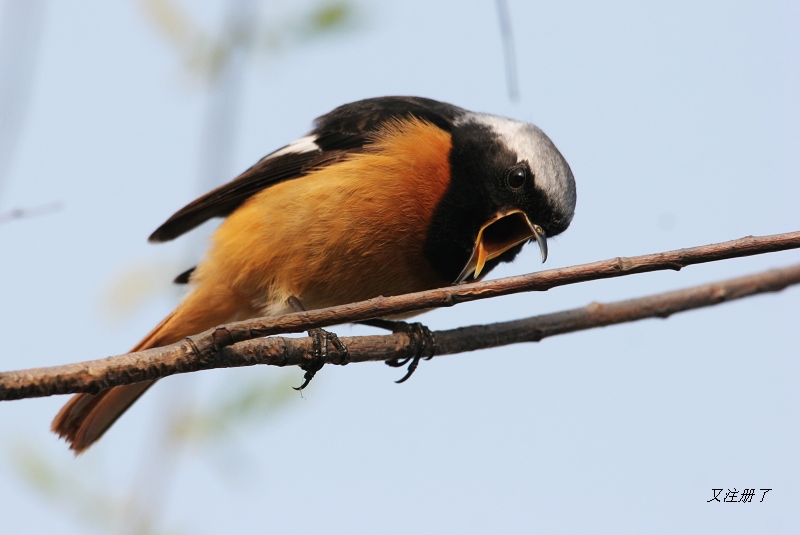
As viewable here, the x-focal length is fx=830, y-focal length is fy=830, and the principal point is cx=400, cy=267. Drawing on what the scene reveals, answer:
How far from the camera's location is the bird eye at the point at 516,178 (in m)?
4.46

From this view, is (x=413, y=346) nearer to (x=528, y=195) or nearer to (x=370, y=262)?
(x=370, y=262)

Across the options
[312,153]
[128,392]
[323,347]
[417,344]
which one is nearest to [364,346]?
[323,347]

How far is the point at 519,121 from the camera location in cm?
513

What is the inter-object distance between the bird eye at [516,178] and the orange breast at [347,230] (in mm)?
369

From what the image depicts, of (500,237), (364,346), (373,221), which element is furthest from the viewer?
(500,237)

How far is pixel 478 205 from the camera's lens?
4.51m

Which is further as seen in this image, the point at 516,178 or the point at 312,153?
the point at 312,153

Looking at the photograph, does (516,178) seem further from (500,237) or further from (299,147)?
(299,147)

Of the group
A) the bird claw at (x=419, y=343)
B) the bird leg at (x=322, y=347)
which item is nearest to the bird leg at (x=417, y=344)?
the bird claw at (x=419, y=343)

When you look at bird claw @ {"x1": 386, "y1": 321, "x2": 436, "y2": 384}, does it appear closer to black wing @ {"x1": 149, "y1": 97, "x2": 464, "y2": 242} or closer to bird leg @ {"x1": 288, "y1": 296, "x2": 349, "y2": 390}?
bird leg @ {"x1": 288, "y1": 296, "x2": 349, "y2": 390}

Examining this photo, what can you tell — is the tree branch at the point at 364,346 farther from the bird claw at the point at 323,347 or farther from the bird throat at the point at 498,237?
the bird throat at the point at 498,237

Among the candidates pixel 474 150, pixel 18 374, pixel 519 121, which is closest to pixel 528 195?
pixel 474 150

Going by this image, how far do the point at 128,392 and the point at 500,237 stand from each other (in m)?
2.34

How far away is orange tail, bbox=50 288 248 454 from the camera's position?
4543mm
